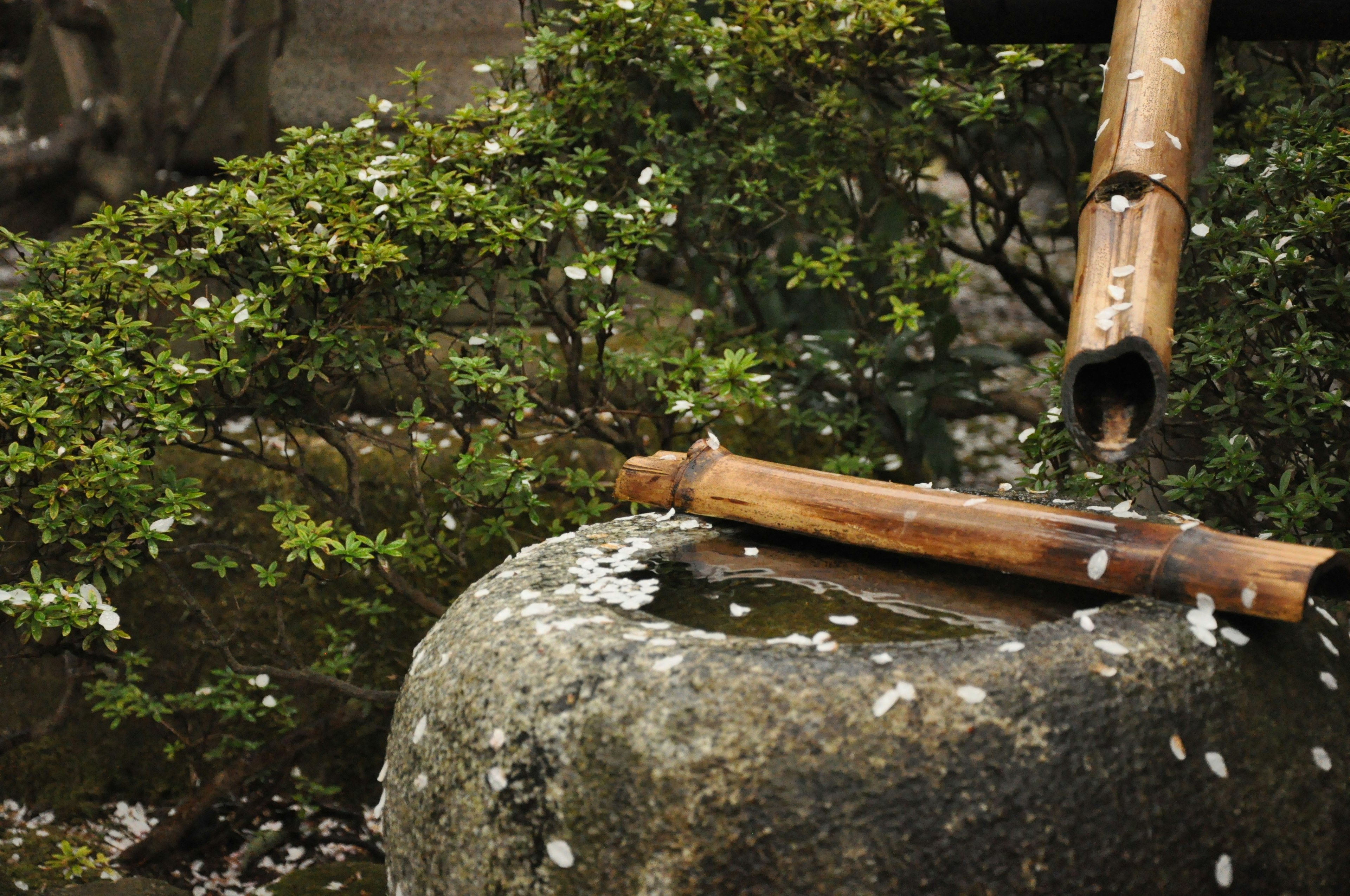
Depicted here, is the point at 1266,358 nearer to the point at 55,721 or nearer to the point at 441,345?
the point at 441,345

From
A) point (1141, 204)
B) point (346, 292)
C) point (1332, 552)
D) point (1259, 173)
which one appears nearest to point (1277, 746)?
point (1332, 552)

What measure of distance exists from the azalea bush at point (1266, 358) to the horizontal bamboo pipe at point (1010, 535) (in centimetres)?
86

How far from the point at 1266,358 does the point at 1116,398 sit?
1.13m

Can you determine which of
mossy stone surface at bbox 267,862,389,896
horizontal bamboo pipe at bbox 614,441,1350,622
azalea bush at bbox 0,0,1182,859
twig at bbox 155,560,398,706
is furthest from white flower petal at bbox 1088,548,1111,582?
mossy stone surface at bbox 267,862,389,896

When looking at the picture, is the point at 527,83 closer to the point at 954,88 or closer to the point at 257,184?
the point at 257,184

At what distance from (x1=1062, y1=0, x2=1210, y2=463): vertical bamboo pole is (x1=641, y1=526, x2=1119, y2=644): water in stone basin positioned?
33 centimetres

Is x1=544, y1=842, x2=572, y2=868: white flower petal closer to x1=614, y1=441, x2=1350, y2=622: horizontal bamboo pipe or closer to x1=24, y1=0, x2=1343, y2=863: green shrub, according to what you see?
x1=614, y1=441, x2=1350, y2=622: horizontal bamboo pipe

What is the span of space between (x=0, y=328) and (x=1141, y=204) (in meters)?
2.81

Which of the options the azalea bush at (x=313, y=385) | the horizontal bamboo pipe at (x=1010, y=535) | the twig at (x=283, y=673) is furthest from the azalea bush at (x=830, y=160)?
the twig at (x=283, y=673)

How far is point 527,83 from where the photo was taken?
13.4ft

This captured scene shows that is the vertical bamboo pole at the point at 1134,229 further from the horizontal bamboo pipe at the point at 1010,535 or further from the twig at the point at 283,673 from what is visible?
the twig at the point at 283,673

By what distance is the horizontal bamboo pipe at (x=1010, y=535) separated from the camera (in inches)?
73.9

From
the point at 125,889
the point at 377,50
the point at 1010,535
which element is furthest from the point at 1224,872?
the point at 377,50

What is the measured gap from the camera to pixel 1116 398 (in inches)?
83.0
